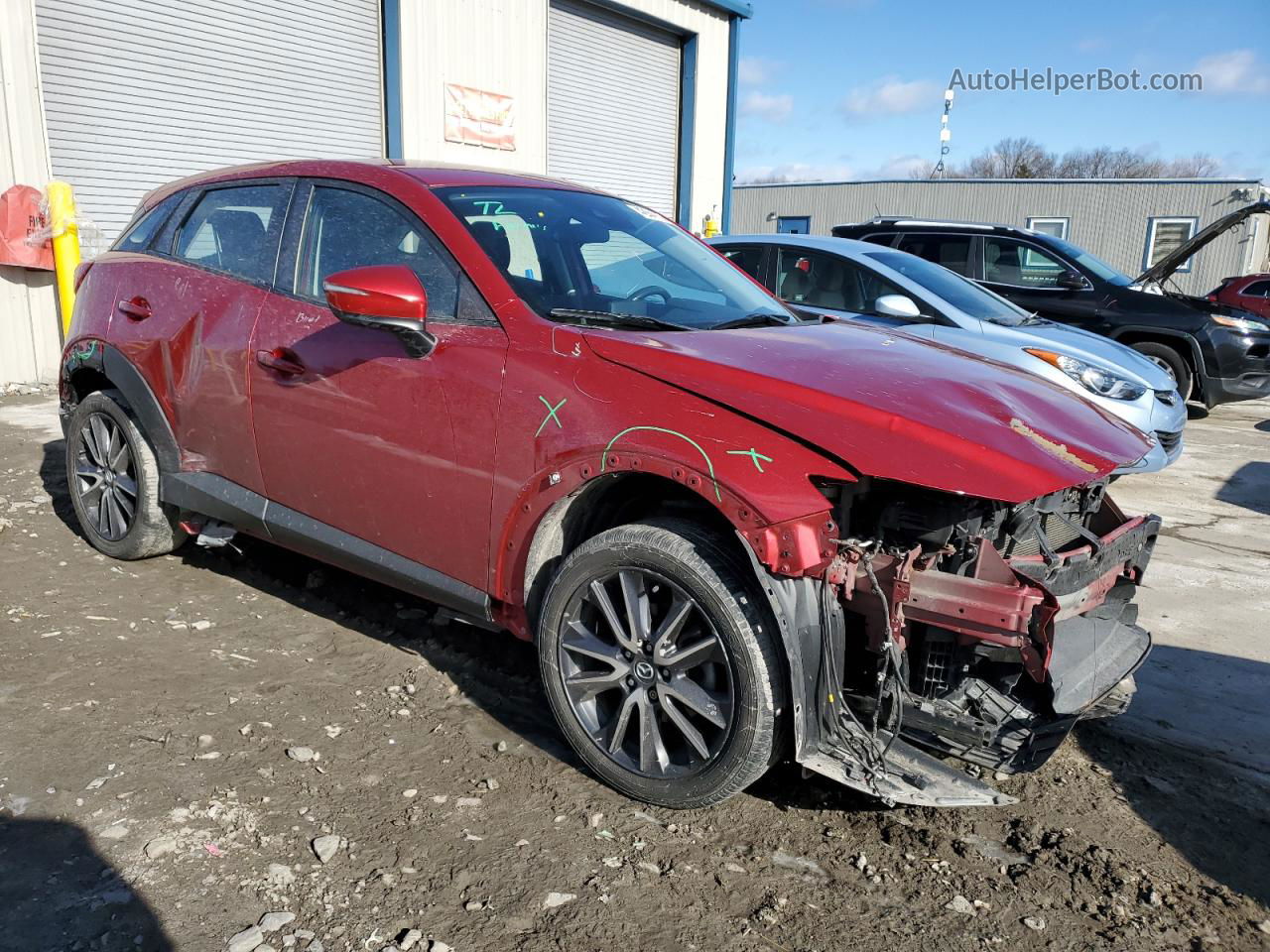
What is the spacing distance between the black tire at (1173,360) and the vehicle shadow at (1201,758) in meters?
6.96

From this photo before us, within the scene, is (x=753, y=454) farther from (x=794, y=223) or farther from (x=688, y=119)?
(x=794, y=223)

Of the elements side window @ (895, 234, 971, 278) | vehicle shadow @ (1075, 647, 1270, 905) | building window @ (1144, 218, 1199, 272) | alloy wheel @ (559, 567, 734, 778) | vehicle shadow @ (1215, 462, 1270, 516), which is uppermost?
building window @ (1144, 218, 1199, 272)

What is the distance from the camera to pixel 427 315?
322 cm

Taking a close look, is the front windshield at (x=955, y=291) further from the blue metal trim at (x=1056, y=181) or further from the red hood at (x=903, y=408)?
the blue metal trim at (x=1056, y=181)

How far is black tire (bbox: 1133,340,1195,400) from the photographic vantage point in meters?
10.1

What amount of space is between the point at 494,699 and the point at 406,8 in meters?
11.1

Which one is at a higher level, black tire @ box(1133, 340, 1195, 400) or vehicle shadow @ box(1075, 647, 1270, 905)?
black tire @ box(1133, 340, 1195, 400)

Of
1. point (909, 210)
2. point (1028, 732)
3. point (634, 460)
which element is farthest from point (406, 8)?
point (909, 210)

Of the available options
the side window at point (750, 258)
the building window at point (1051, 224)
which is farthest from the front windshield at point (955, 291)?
the building window at point (1051, 224)

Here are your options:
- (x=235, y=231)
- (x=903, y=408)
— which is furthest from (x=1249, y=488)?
(x=235, y=231)

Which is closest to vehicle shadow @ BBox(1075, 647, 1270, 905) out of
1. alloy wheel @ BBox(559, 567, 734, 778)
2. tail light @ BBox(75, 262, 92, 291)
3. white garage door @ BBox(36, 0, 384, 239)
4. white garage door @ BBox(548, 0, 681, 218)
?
alloy wheel @ BBox(559, 567, 734, 778)

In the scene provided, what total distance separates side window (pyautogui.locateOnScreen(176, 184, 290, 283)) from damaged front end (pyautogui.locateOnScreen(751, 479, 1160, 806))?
2.51 meters

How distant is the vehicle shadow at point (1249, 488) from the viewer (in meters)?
6.91

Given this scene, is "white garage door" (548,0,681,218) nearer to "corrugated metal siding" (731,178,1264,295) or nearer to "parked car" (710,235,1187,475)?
"parked car" (710,235,1187,475)
